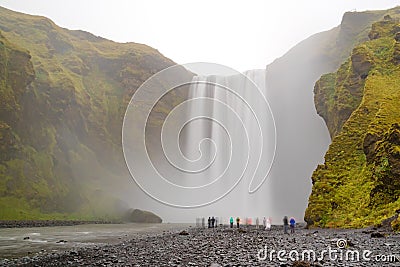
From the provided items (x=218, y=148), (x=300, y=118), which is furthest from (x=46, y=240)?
(x=300, y=118)

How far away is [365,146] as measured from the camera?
26.5 meters

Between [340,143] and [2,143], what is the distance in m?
48.8

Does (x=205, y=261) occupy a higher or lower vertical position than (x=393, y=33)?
lower

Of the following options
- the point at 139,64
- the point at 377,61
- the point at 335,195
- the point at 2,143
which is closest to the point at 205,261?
the point at 335,195

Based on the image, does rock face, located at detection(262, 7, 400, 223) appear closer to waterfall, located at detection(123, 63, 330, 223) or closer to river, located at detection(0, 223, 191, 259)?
waterfall, located at detection(123, 63, 330, 223)

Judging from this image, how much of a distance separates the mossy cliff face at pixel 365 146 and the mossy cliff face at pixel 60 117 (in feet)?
135

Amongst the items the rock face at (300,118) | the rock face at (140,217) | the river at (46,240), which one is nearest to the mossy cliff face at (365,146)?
the river at (46,240)

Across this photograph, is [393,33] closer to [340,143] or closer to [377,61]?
[377,61]

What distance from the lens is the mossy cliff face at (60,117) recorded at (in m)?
55.8

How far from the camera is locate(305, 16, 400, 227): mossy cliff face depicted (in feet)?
74.5

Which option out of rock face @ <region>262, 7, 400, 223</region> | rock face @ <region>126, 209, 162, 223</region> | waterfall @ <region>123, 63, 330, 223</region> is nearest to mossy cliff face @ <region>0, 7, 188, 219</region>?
rock face @ <region>126, 209, 162, 223</region>

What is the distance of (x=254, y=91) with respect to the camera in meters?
70.2

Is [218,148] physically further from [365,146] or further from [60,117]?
[365,146]

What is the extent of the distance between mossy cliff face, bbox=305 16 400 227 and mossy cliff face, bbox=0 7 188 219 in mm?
41035
